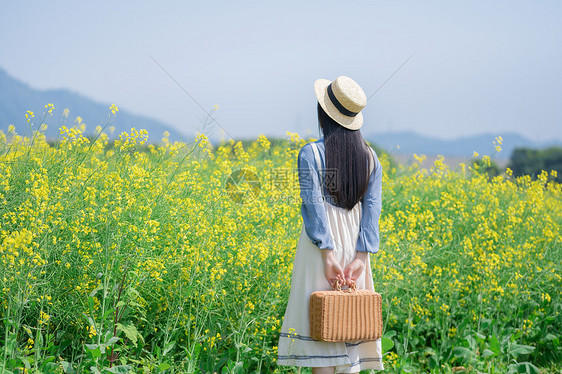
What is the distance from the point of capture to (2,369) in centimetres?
247

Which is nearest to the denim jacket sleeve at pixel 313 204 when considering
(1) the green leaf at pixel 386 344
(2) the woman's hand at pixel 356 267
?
(2) the woman's hand at pixel 356 267

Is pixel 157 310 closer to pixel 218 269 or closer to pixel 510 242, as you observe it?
pixel 218 269

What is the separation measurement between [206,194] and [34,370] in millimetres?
1565

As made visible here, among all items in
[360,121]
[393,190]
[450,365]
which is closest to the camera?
[360,121]

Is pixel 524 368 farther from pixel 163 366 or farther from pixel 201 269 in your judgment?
pixel 163 366

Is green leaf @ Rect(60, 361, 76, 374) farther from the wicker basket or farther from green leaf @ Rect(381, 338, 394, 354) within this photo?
green leaf @ Rect(381, 338, 394, 354)

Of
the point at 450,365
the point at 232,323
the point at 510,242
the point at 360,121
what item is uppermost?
the point at 360,121

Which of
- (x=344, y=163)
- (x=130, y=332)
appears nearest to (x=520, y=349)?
(x=344, y=163)

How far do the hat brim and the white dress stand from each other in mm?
191

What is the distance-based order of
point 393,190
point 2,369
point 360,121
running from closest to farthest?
point 2,369, point 360,121, point 393,190

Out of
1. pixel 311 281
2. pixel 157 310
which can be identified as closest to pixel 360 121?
pixel 311 281

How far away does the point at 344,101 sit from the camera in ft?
8.53

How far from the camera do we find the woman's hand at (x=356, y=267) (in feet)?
8.64

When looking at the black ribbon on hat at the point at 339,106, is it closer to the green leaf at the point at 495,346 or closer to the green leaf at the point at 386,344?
the green leaf at the point at 386,344
